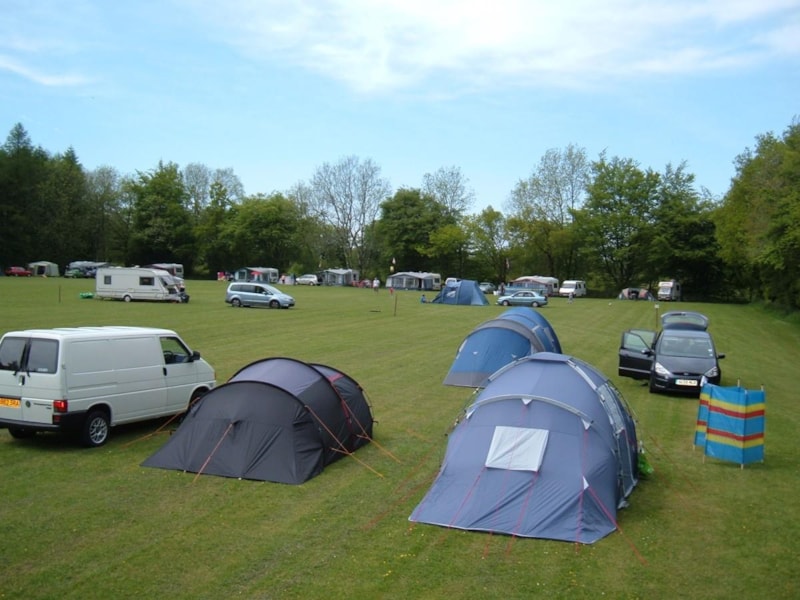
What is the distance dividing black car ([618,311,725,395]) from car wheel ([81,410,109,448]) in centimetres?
1315

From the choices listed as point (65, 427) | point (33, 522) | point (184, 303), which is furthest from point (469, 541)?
point (184, 303)

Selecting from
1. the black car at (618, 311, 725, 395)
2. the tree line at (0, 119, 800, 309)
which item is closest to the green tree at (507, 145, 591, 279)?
the tree line at (0, 119, 800, 309)

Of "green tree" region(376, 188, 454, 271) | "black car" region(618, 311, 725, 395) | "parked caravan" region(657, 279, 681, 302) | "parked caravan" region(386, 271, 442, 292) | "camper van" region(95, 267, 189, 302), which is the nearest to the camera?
"black car" region(618, 311, 725, 395)

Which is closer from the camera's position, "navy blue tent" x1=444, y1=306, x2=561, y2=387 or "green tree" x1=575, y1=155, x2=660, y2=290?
"navy blue tent" x1=444, y1=306, x2=561, y2=387

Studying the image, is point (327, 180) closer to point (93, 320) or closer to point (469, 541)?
point (93, 320)

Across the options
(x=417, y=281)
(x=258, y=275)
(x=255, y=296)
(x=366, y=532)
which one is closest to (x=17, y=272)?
(x=258, y=275)

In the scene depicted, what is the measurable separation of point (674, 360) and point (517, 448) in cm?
1104

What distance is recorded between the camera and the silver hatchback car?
150 ft

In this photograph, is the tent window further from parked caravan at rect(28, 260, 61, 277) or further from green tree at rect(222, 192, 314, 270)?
green tree at rect(222, 192, 314, 270)

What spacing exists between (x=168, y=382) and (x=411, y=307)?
126ft

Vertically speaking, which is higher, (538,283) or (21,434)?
(538,283)

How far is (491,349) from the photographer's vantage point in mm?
18375

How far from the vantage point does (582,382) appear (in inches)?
389

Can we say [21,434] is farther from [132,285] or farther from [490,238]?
[490,238]
